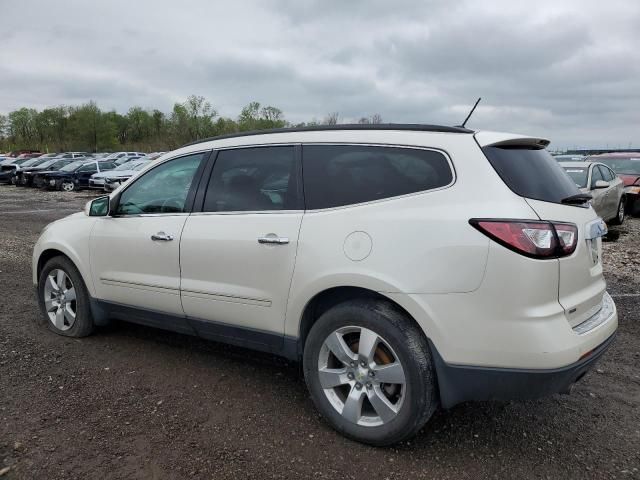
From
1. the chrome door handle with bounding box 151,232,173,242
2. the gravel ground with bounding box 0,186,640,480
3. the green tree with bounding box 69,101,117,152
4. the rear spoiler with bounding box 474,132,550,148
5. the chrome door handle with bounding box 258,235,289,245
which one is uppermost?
the green tree with bounding box 69,101,117,152

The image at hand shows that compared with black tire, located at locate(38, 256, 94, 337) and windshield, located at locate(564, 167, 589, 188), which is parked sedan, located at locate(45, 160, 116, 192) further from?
black tire, located at locate(38, 256, 94, 337)

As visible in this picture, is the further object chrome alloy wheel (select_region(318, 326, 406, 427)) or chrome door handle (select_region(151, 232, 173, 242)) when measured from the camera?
chrome door handle (select_region(151, 232, 173, 242))

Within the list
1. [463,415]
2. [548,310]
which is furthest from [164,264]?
[548,310]

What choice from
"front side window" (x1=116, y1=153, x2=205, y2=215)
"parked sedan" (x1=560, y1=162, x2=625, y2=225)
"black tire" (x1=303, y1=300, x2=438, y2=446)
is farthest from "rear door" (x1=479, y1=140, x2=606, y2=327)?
"parked sedan" (x1=560, y1=162, x2=625, y2=225)

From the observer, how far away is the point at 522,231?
2.60 m

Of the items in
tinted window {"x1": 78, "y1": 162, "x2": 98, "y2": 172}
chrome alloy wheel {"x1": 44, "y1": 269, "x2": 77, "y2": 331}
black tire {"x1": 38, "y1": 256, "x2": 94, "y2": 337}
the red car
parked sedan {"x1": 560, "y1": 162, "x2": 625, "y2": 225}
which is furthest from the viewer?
tinted window {"x1": 78, "y1": 162, "x2": 98, "y2": 172}

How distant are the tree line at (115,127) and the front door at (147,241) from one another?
67644 millimetres

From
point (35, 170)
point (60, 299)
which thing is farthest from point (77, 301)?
point (35, 170)

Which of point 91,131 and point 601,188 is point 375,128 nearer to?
point 601,188

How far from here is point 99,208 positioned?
14.7ft

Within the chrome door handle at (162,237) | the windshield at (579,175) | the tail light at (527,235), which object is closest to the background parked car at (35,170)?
the windshield at (579,175)

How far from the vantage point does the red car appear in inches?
520

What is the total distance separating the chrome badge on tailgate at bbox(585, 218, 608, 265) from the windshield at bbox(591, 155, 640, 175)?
41.8 ft

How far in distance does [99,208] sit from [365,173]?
2495 millimetres
